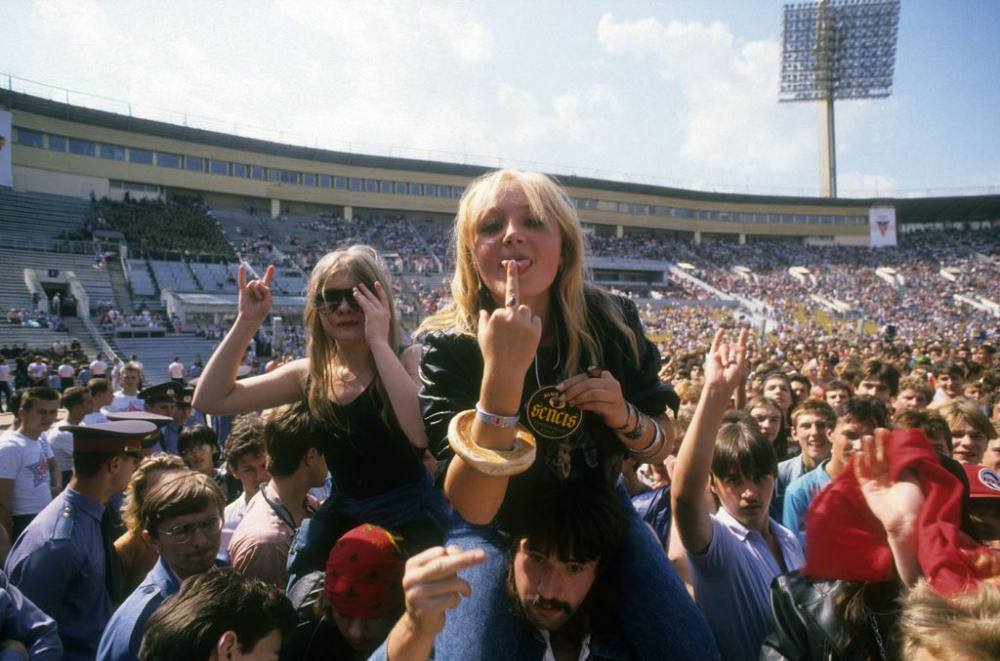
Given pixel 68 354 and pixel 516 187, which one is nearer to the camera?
pixel 516 187

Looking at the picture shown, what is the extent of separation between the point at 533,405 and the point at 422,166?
2019 inches

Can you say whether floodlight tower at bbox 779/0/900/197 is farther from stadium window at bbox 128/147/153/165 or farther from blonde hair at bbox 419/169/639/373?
blonde hair at bbox 419/169/639/373

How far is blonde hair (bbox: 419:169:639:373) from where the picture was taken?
1666mm

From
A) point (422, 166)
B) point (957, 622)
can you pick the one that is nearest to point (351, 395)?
point (957, 622)

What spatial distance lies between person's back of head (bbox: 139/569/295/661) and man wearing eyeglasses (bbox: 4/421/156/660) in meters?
1.48

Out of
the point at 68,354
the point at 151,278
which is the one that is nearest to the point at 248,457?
the point at 68,354

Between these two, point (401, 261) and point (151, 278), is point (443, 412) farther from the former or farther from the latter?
point (401, 261)

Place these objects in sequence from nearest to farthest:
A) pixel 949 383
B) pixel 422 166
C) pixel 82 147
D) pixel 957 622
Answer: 1. pixel 957 622
2. pixel 949 383
3. pixel 82 147
4. pixel 422 166

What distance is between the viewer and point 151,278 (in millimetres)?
29609

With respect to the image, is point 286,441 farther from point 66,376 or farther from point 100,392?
point 66,376

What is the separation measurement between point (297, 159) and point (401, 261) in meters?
16.0

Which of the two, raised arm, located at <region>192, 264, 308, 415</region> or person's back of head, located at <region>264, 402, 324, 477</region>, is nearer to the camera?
raised arm, located at <region>192, 264, 308, 415</region>

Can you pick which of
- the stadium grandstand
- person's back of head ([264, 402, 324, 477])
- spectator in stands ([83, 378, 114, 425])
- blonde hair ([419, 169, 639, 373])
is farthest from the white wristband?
the stadium grandstand

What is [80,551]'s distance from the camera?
9.88 ft
